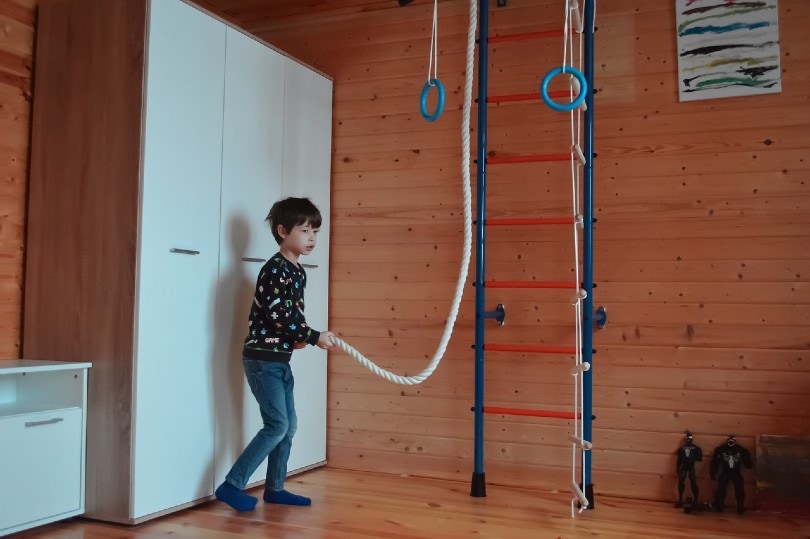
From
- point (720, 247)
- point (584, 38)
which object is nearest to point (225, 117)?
point (584, 38)

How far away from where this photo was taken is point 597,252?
2.99 metres

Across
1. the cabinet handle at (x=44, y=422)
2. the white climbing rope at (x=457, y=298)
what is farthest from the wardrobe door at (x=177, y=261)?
the white climbing rope at (x=457, y=298)

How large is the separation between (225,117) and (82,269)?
0.76 meters

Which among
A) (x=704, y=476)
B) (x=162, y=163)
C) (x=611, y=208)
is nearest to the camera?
(x=162, y=163)

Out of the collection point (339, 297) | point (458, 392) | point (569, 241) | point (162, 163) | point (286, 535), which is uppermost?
point (162, 163)

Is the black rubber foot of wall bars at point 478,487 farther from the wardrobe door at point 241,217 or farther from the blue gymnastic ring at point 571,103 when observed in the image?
the blue gymnastic ring at point 571,103


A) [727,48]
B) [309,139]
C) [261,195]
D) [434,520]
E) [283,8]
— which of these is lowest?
[434,520]

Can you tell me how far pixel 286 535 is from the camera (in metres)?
2.35

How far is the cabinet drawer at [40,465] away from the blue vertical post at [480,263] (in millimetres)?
1407

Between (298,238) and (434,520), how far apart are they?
1.09 m

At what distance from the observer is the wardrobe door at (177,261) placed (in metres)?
2.45

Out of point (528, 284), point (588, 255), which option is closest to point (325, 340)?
point (528, 284)

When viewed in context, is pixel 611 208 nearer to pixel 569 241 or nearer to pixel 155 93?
pixel 569 241

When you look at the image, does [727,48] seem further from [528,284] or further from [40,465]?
[40,465]
